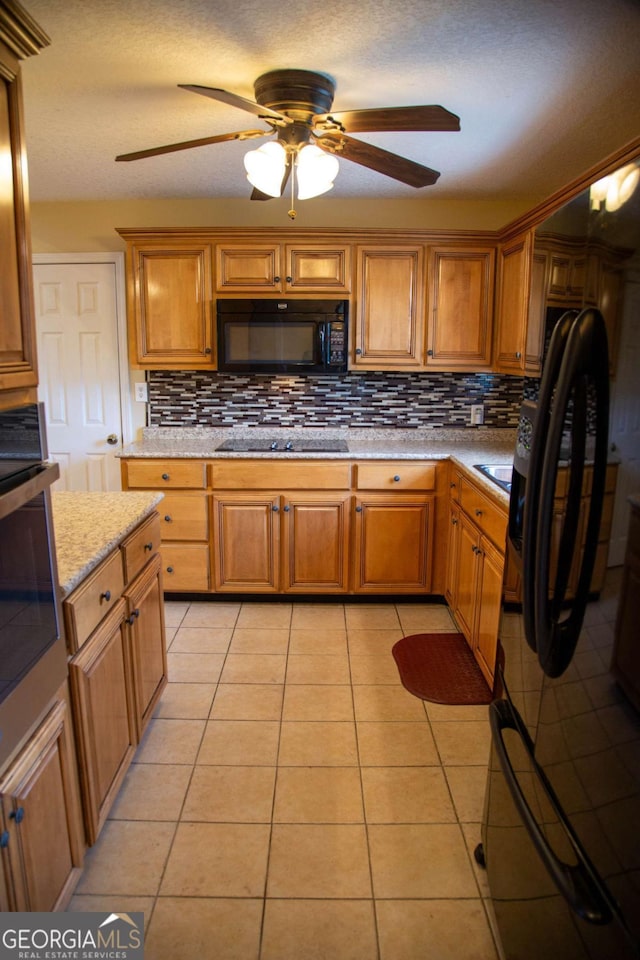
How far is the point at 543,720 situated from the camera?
3.80ft

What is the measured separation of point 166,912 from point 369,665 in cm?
141

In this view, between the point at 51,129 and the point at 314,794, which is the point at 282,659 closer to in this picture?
the point at 314,794

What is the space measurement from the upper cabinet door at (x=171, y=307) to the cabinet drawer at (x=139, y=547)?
1475mm

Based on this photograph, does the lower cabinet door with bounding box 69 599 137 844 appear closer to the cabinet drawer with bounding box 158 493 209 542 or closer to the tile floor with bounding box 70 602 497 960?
the tile floor with bounding box 70 602 497 960

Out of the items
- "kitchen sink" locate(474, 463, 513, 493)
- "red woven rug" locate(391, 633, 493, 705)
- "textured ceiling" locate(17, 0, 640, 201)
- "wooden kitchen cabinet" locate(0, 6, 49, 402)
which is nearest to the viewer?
"wooden kitchen cabinet" locate(0, 6, 49, 402)

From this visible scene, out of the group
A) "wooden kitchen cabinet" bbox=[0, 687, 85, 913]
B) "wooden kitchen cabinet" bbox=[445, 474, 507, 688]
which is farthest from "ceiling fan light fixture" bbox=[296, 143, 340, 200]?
"wooden kitchen cabinet" bbox=[0, 687, 85, 913]

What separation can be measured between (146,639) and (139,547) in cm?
35

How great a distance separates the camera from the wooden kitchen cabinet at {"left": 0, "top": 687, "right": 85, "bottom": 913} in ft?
3.86

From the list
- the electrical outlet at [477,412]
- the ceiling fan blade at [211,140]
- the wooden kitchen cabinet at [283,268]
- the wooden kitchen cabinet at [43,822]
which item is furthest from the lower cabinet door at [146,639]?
the electrical outlet at [477,412]

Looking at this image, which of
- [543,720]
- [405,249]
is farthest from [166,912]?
[405,249]

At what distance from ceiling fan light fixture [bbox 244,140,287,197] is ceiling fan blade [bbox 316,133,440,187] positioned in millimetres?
159

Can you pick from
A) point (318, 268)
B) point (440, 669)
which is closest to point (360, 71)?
point (318, 268)

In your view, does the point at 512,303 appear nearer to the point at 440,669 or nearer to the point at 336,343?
the point at 336,343

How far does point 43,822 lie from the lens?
133cm
